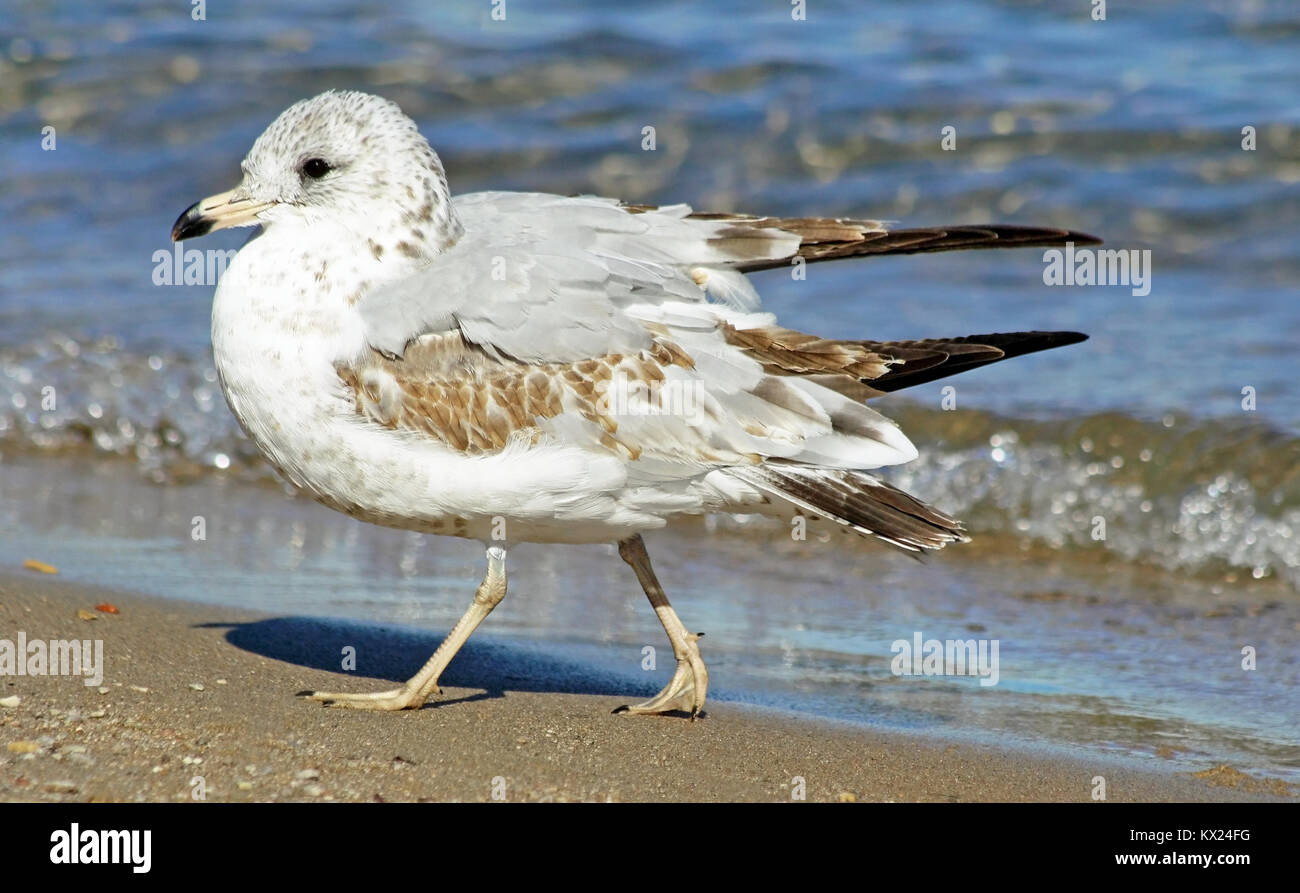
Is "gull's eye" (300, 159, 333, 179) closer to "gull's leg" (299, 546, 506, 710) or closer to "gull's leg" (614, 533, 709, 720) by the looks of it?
"gull's leg" (299, 546, 506, 710)

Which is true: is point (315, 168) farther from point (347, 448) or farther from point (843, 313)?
point (843, 313)

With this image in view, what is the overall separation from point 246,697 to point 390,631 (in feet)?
3.39

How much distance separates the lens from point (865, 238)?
184 inches

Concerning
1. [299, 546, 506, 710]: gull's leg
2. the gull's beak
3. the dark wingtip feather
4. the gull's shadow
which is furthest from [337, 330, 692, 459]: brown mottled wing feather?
the gull's shadow

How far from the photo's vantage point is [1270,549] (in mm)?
6258

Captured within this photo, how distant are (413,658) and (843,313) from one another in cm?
418

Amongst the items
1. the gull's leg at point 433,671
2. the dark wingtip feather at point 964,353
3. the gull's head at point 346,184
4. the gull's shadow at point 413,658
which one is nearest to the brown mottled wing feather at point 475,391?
the gull's head at point 346,184

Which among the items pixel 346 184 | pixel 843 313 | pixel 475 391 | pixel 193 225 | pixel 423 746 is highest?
pixel 843 313

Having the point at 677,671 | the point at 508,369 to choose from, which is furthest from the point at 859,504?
the point at 508,369

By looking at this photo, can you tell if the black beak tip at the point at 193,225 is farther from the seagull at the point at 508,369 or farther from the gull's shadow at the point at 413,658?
the gull's shadow at the point at 413,658

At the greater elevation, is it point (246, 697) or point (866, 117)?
point (866, 117)

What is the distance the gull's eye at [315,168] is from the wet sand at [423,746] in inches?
58.3

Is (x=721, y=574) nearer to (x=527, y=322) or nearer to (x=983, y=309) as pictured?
(x=527, y=322)
